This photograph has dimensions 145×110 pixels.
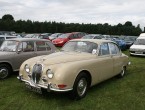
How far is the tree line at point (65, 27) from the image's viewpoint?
60344 millimetres

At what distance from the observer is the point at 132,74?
393 inches

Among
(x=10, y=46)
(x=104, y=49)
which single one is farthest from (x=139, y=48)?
(x=10, y=46)

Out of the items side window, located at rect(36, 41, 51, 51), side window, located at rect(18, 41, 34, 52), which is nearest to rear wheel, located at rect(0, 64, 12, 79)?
side window, located at rect(18, 41, 34, 52)

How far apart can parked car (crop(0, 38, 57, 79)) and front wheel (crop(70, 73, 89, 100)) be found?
3410 mm

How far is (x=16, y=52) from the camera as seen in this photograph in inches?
347

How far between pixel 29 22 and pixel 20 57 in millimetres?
58574

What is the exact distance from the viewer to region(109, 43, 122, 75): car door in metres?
8.26

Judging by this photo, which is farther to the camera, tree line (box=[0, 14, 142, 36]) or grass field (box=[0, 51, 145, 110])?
tree line (box=[0, 14, 142, 36])

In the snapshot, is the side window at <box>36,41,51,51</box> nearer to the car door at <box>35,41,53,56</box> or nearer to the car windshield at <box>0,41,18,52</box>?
the car door at <box>35,41,53,56</box>

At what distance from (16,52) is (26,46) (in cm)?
58

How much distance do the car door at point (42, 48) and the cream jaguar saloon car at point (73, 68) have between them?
2.03 meters

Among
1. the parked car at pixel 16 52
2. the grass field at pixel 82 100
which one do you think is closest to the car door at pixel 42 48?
the parked car at pixel 16 52

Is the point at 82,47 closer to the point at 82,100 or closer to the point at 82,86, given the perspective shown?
the point at 82,86

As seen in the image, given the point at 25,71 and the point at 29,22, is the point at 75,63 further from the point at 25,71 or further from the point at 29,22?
the point at 29,22
